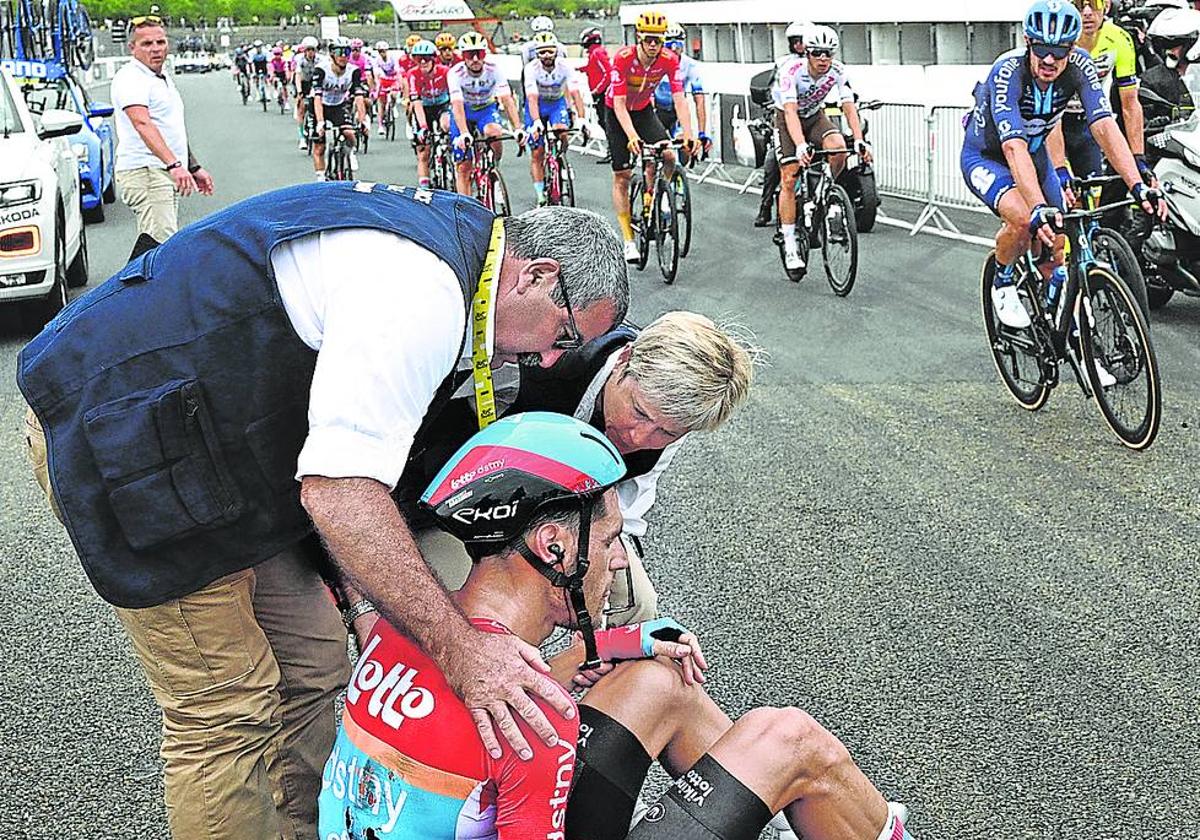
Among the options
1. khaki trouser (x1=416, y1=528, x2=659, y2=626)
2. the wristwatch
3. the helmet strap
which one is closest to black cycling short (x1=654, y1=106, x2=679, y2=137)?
khaki trouser (x1=416, y1=528, x2=659, y2=626)

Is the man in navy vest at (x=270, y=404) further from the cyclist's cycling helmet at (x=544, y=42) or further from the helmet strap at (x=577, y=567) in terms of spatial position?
the cyclist's cycling helmet at (x=544, y=42)

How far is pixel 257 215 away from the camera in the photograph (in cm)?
289

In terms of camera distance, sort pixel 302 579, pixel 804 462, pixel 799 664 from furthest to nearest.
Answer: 1. pixel 804 462
2. pixel 799 664
3. pixel 302 579

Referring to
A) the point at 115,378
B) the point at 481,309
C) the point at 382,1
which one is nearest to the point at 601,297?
the point at 481,309

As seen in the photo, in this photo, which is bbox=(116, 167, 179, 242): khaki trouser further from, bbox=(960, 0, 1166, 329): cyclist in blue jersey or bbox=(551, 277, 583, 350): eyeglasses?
bbox=(551, 277, 583, 350): eyeglasses

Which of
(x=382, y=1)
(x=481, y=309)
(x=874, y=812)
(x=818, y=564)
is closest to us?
(x=481, y=309)

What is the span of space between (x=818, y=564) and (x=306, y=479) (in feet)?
11.2

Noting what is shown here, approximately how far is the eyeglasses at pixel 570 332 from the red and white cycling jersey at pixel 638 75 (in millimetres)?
10237

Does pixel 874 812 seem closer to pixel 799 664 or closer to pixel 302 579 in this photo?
pixel 302 579

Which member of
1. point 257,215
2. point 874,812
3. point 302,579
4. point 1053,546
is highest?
point 257,215

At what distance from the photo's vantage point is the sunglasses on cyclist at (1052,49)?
7426mm

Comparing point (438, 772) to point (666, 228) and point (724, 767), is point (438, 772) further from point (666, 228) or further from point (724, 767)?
point (666, 228)

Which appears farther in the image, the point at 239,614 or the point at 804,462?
the point at 804,462

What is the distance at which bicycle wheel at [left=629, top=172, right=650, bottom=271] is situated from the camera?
41.9 ft
